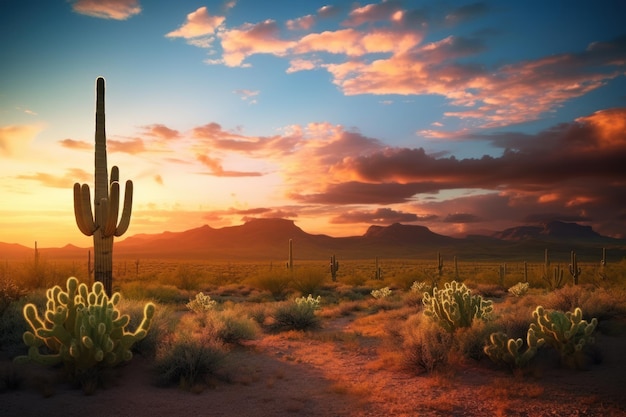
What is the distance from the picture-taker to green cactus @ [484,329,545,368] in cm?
921

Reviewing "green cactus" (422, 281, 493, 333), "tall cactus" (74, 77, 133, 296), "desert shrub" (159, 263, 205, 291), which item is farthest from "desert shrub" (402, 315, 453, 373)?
"desert shrub" (159, 263, 205, 291)

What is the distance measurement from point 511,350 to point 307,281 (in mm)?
Answer: 20863

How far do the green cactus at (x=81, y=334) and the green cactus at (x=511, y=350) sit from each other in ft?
22.0

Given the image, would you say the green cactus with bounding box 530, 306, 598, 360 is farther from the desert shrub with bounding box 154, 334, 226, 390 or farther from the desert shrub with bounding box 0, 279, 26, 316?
the desert shrub with bounding box 0, 279, 26, 316

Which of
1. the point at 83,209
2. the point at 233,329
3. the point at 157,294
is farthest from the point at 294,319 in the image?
the point at 157,294

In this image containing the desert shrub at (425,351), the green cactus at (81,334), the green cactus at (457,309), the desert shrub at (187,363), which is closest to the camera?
the green cactus at (81,334)

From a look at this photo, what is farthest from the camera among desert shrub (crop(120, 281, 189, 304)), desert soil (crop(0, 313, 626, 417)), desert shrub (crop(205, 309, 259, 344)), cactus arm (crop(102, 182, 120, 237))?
desert shrub (crop(120, 281, 189, 304))

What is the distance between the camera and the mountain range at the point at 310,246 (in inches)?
5423

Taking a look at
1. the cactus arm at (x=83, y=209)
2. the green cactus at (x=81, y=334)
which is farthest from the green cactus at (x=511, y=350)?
the cactus arm at (x=83, y=209)

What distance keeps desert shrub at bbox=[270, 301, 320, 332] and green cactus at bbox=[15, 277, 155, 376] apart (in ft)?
23.1

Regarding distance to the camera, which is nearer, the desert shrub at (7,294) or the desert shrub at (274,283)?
the desert shrub at (7,294)

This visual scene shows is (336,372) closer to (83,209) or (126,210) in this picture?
(126,210)

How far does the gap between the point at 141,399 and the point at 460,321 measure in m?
7.50

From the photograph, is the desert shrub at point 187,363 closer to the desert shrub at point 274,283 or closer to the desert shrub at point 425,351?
the desert shrub at point 425,351
